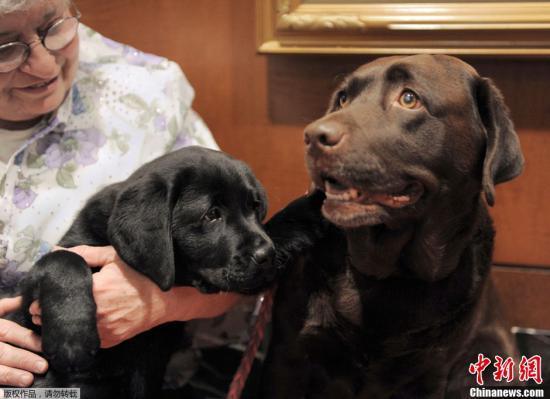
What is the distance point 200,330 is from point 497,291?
0.89 m

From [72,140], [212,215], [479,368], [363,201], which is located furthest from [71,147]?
[479,368]

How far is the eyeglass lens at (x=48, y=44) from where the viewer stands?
4.01 ft

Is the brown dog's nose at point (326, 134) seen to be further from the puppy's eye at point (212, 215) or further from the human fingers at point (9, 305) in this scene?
the human fingers at point (9, 305)

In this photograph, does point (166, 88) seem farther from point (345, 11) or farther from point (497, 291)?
point (497, 291)

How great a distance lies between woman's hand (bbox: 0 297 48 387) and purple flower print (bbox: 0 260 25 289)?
216mm

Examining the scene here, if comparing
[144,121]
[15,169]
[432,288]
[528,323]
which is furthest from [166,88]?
[528,323]

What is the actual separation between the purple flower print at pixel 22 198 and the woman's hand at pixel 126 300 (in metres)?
0.26

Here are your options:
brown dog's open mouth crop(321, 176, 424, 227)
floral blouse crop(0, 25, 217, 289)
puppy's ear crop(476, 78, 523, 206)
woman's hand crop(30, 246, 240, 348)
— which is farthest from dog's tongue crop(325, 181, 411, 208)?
floral blouse crop(0, 25, 217, 289)

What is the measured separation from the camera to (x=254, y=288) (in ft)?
3.99

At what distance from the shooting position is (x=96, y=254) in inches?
48.2

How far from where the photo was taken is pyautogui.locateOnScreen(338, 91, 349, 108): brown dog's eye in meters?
1.16

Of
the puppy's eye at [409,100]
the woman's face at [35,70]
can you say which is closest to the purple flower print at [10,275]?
the woman's face at [35,70]

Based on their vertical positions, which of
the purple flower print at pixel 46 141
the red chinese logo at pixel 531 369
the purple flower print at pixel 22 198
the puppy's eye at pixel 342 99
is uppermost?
the puppy's eye at pixel 342 99

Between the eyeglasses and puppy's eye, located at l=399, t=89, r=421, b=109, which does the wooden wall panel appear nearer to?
the eyeglasses
